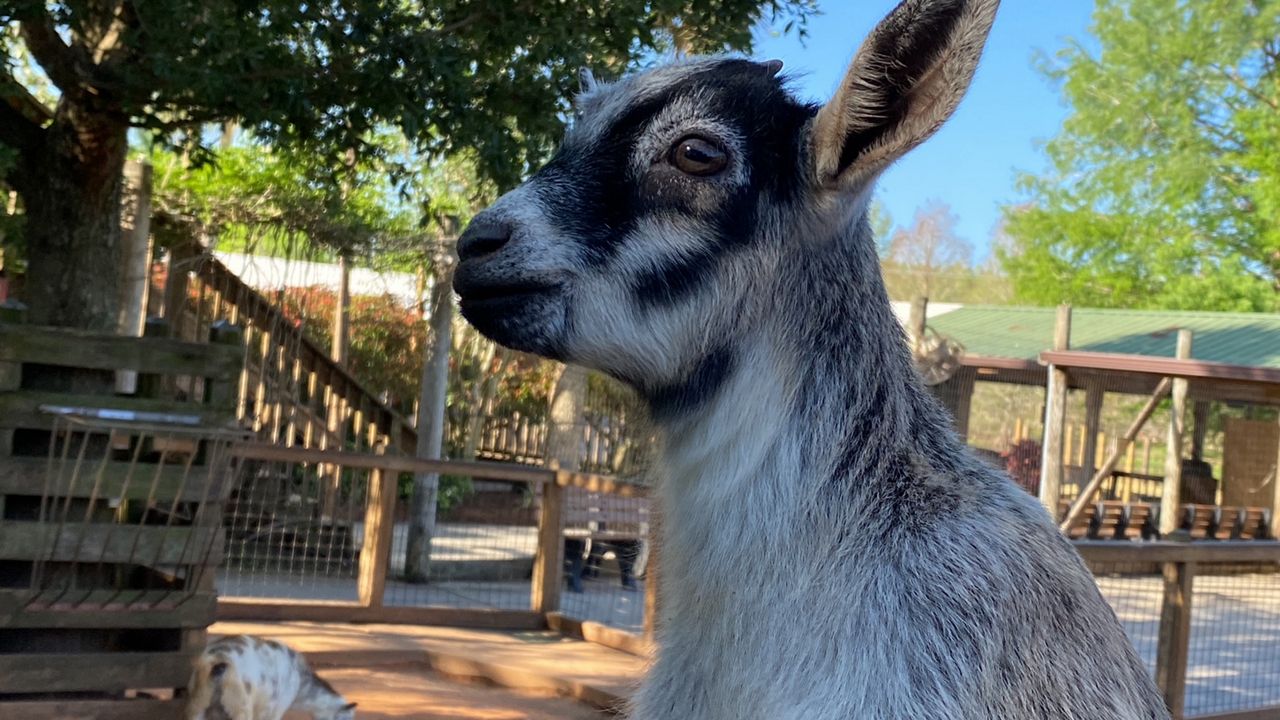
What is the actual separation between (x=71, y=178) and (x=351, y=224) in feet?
13.9

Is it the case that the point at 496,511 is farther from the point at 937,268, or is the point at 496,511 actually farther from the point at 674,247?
the point at 937,268

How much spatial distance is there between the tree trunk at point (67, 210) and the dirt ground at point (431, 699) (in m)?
2.76

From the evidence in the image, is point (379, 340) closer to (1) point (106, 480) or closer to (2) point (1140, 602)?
(2) point (1140, 602)

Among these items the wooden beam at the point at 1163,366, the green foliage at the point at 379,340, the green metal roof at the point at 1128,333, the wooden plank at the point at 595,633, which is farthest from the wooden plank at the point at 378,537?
the green metal roof at the point at 1128,333

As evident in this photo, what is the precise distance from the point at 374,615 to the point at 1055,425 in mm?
11641

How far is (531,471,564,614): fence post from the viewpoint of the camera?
977 cm

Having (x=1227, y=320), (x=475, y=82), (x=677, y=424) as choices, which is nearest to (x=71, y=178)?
(x=475, y=82)

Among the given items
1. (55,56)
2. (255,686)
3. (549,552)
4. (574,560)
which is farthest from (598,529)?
(55,56)

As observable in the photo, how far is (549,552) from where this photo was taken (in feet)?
32.3

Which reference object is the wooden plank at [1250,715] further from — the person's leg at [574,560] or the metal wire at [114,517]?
the person's leg at [574,560]

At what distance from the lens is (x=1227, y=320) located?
22141mm

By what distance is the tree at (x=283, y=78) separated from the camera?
584cm

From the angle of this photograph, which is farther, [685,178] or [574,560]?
[574,560]

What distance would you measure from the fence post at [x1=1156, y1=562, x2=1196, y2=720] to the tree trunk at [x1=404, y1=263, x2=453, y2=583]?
267 inches
